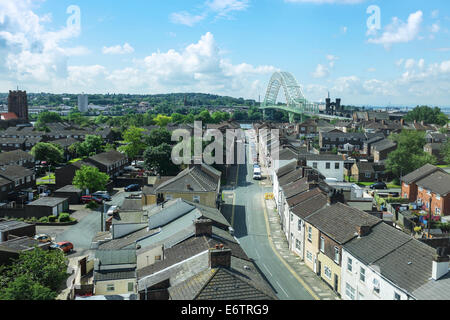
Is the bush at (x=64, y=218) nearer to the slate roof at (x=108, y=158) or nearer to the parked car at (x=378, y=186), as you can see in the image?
the slate roof at (x=108, y=158)

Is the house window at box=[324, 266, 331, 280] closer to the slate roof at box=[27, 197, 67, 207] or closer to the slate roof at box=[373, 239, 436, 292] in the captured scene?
the slate roof at box=[373, 239, 436, 292]

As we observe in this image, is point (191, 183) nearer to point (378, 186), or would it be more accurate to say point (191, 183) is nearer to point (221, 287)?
point (221, 287)

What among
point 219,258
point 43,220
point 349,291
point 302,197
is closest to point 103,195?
point 43,220

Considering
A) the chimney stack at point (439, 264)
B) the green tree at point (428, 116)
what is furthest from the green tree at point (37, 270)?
the green tree at point (428, 116)

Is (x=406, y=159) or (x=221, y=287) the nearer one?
(x=221, y=287)

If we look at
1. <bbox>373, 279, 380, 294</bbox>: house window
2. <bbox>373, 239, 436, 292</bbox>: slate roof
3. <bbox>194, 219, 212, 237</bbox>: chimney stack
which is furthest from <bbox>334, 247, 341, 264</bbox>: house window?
<bbox>194, 219, 212, 237</bbox>: chimney stack
